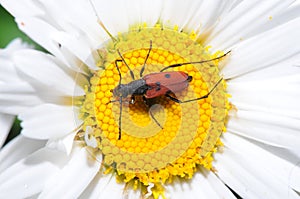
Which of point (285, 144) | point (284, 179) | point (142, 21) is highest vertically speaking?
point (142, 21)

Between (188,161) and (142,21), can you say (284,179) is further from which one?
(142,21)

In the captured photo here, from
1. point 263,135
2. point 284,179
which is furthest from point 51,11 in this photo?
point 284,179

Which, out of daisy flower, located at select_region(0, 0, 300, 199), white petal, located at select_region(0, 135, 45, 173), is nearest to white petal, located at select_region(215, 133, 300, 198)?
daisy flower, located at select_region(0, 0, 300, 199)

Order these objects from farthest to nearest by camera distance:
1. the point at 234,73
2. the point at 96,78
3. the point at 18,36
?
the point at 18,36 → the point at 234,73 → the point at 96,78

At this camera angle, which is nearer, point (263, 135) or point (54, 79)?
point (54, 79)

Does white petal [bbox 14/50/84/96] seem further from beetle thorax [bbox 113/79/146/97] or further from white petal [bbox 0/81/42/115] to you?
beetle thorax [bbox 113/79/146/97]

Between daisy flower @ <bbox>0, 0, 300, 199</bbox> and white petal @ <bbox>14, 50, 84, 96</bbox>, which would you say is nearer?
white petal @ <bbox>14, 50, 84, 96</bbox>

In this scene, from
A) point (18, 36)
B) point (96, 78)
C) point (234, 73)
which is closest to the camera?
point (96, 78)
